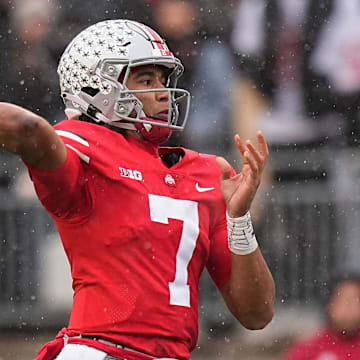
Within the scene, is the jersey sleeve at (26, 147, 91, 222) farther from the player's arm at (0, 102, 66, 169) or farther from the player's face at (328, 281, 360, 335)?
the player's face at (328, 281, 360, 335)

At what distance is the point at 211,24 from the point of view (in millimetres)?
6711

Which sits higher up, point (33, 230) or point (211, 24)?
point (211, 24)

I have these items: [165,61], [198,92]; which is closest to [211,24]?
[198,92]

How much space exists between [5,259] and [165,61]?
3.86 m

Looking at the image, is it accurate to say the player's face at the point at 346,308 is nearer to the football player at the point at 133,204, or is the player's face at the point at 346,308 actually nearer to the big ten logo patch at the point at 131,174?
the football player at the point at 133,204

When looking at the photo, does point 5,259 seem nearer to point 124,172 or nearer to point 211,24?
point 211,24

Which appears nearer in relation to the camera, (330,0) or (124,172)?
(124,172)

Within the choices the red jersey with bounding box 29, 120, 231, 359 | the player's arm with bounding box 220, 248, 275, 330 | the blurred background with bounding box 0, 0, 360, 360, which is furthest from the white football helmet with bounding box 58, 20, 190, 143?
the blurred background with bounding box 0, 0, 360, 360

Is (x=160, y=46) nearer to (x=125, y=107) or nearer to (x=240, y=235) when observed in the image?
(x=125, y=107)

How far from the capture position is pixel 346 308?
5.77 metres

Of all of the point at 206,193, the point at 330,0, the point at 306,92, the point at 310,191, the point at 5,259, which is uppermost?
the point at 206,193

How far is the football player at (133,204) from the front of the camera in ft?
Answer: 9.41

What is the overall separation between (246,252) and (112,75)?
726mm

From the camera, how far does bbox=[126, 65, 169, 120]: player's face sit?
125 inches
